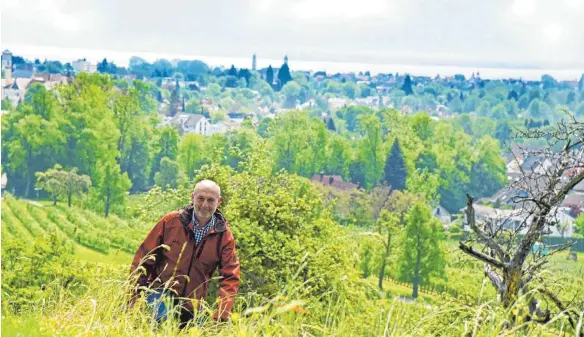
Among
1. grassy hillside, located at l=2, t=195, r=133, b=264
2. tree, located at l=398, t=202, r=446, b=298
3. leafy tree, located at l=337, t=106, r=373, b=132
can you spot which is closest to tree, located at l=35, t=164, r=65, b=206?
grassy hillside, located at l=2, t=195, r=133, b=264

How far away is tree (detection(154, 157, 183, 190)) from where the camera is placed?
68188mm

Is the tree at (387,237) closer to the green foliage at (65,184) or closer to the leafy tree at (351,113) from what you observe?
the green foliage at (65,184)

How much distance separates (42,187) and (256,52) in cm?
8420

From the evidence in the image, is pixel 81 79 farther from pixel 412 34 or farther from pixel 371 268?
pixel 412 34

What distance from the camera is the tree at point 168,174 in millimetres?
68188

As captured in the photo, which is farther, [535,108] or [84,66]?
[535,108]

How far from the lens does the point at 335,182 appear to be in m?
72.6

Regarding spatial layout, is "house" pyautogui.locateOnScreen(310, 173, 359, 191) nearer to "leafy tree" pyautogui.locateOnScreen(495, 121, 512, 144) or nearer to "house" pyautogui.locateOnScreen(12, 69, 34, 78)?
"leafy tree" pyautogui.locateOnScreen(495, 121, 512, 144)

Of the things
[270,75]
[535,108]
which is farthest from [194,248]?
[270,75]

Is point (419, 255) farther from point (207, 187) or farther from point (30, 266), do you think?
point (207, 187)

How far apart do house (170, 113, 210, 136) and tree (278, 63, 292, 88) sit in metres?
36.7

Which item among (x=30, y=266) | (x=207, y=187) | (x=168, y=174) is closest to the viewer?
(x=207, y=187)

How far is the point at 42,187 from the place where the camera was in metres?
63.1

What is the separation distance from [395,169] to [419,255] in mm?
30426
